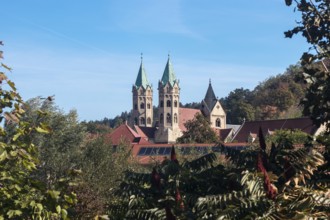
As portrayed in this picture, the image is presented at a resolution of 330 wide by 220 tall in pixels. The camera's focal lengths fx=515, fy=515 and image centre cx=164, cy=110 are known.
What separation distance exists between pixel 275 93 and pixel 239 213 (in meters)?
106

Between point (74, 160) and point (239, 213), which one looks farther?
point (74, 160)

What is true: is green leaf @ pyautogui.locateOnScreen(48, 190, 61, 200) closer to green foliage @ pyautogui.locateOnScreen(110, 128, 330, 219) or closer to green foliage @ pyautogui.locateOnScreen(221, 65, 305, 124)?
green foliage @ pyautogui.locateOnScreen(110, 128, 330, 219)

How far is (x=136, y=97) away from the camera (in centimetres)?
13900

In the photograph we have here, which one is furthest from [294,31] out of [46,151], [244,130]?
[244,130]

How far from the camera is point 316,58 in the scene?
705 cm

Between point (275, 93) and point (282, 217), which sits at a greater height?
point (275, 93)

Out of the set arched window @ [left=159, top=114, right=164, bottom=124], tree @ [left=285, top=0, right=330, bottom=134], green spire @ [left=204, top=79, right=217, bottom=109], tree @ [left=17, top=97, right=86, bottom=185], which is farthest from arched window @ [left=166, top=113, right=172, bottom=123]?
tree @ [left=285, top=0, right=330, bottom=134]

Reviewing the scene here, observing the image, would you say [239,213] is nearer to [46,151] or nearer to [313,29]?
[313,29]

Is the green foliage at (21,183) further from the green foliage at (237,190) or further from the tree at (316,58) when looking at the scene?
the tree at (316,58)

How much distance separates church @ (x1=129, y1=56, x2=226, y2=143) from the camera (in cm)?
12150

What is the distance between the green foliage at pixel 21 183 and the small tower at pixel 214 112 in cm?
11500

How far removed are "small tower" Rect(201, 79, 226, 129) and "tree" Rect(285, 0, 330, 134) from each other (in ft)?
369

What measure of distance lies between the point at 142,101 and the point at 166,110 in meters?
11.7

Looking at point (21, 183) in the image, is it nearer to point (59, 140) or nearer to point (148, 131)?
point (59, 140)
